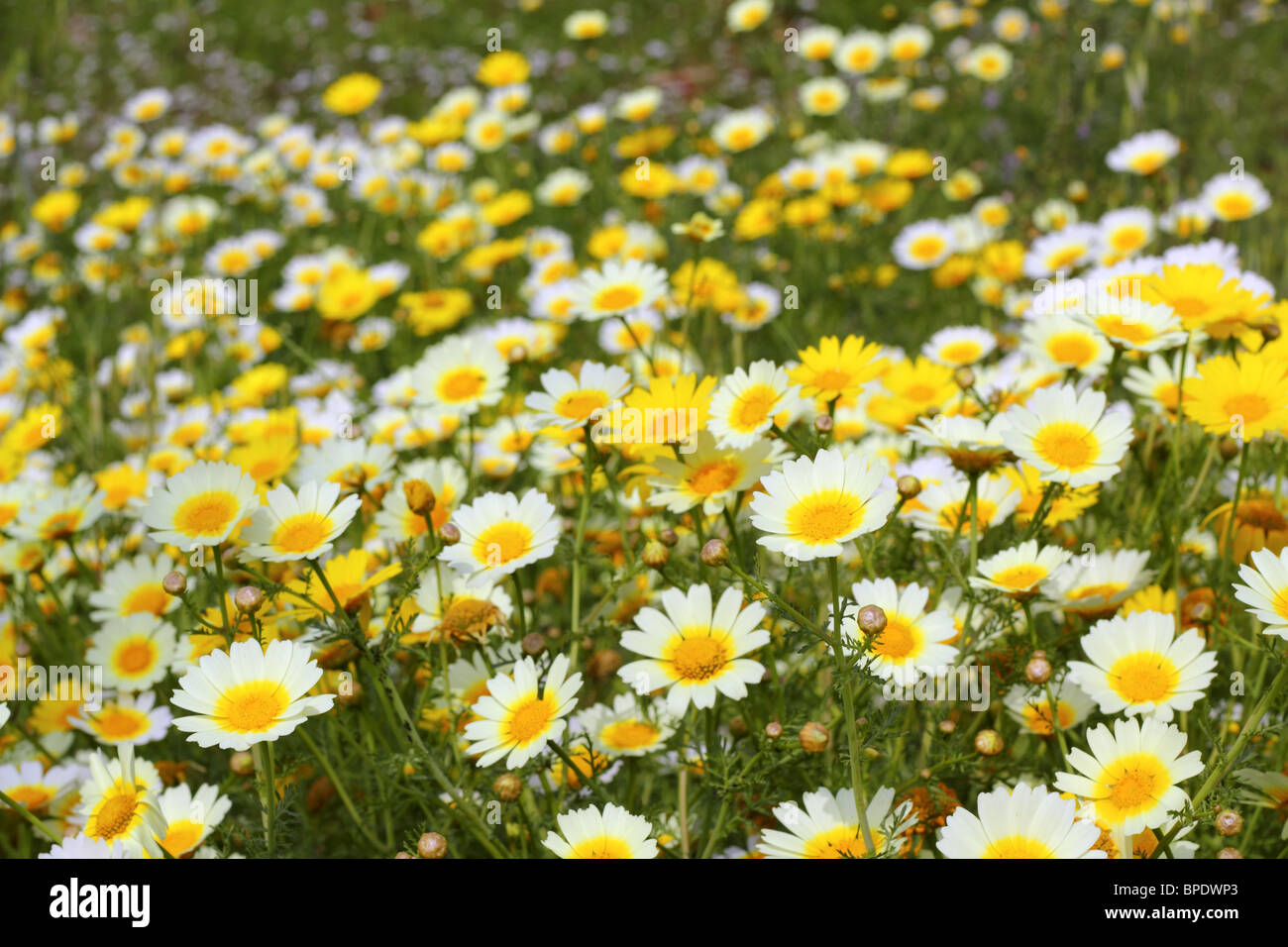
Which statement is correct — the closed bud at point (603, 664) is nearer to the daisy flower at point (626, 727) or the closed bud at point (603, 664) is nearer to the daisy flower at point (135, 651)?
the daisy flower at point (626, 727)

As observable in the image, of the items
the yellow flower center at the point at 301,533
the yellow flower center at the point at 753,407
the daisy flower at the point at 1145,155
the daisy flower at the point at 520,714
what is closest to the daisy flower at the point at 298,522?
the yellow flower center at the point at 301,533

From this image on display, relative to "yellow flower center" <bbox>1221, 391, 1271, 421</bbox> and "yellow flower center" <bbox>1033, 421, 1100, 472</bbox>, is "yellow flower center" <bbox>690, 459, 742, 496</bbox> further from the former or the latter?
"yellow flower center" <bbox>1221, 391, 1271, 421</bbox>

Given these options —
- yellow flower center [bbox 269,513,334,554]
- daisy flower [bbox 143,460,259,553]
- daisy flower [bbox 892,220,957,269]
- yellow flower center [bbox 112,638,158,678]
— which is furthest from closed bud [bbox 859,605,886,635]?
daisy flower [bbox 892,220,957,269]

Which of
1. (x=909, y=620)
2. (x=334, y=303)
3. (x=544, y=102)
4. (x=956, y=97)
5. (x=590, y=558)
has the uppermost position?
(x=544, y=102)

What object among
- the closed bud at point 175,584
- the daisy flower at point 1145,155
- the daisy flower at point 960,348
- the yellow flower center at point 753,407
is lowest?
the closed bud at point 175,584

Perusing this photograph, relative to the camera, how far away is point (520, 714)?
53.1 inches

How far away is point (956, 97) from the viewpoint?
4.94 m

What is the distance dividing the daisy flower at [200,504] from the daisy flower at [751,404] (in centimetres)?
65

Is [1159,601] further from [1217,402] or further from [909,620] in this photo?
[909,620]

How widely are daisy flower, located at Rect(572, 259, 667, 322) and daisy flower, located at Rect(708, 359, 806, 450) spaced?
586 mm

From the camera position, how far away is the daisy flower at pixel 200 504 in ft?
4.70

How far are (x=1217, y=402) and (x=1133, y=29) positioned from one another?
4.31m

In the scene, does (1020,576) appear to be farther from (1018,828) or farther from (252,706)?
(252,706)

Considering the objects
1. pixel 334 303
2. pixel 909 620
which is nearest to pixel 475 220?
pixel 334 303
